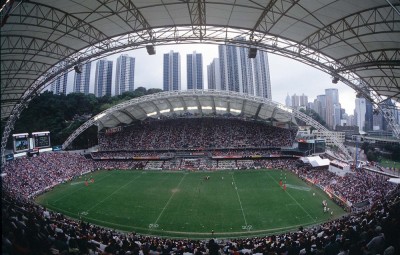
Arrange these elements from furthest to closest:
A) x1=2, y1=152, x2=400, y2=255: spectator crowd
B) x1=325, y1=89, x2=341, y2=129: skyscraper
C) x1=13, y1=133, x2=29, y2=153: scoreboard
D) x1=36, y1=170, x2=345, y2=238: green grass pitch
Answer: x1=325, y1=89, x2=341, y2=129: skyscraper
x1=13, y1=133, x2=29, y2=153: scoreboard
x1=36, y1=170, x2=345, y2=238: green grass pitch
x1=2, y1=152, x2=400, y2=255: spectator crowd

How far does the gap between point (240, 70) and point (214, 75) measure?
16090 mm

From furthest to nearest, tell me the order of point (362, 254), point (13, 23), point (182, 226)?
point (182, 226) → point (13, 23) → point (362, 254)

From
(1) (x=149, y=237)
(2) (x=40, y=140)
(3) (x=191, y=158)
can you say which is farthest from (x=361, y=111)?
(2) (x=40, y=140)

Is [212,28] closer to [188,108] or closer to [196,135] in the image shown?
[188,108]

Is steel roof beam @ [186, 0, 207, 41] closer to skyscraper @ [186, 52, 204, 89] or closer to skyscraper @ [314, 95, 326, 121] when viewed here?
skyscraper @ [186, 52, 204, 89]

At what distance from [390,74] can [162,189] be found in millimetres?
27738

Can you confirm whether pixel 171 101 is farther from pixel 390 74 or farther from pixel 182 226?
pixel 390 74

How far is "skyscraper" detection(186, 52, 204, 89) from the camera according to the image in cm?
12712

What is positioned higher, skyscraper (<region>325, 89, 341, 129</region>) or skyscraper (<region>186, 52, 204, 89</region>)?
skyscraper (<region>186, 52, 204, 89</region>)

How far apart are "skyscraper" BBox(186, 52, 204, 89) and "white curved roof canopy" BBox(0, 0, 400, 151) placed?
106655mm

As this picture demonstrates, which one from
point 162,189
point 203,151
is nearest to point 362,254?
point 162,189

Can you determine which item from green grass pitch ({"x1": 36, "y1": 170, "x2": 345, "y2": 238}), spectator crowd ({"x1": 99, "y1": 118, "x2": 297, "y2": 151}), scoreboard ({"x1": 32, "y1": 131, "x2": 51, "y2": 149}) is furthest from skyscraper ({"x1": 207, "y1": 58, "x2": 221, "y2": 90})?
scoreboard ({"x1": 32, "y1": 131, "x2": 51, "y2": 149})

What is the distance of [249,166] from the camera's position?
4722 cm

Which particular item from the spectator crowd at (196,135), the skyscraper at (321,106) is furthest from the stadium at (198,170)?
the skyscraper at (321,106)
